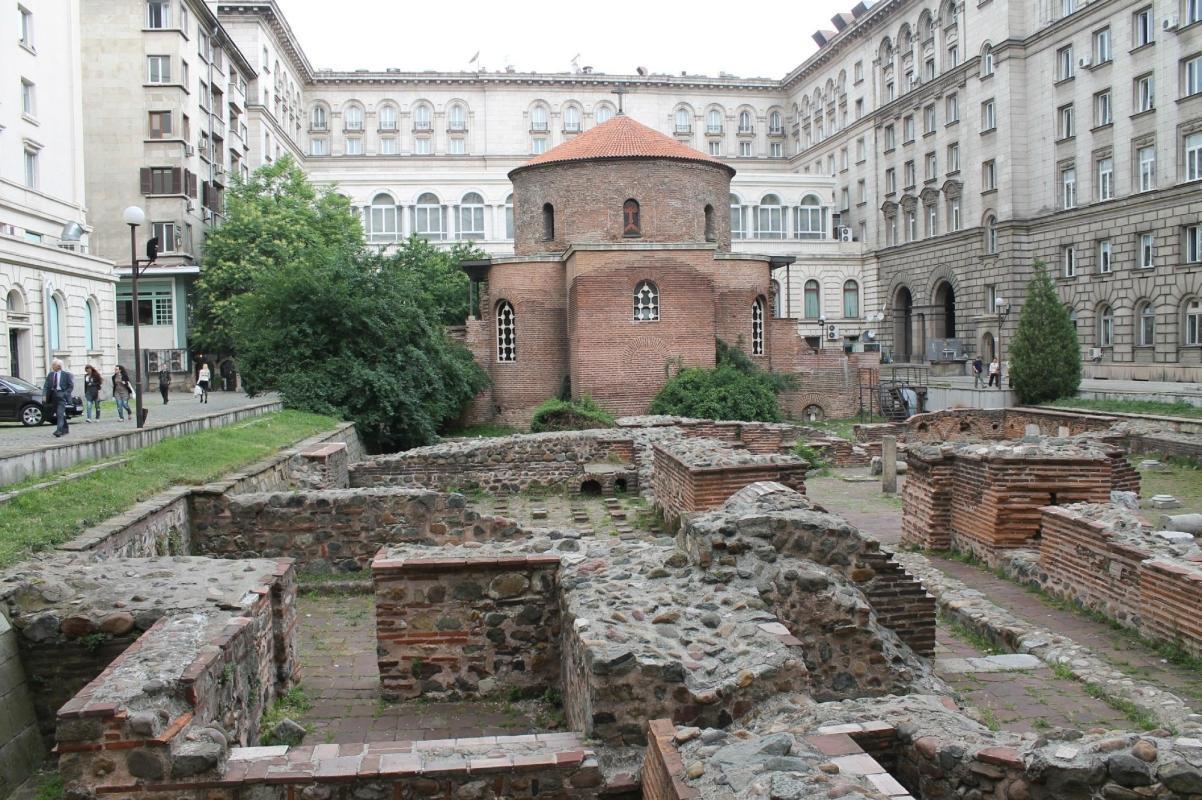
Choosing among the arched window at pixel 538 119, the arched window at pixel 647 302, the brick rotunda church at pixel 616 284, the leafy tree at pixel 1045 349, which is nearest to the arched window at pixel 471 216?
the arched window at pixel 538 119

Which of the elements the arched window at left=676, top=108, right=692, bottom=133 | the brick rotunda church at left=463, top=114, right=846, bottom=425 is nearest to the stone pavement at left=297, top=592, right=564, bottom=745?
the brick rotunda church at left=463, top=114, right=846, bottom=425

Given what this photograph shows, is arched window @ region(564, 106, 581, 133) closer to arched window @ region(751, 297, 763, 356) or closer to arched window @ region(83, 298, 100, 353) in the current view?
arched window @ region(751, 297, 763, 356)

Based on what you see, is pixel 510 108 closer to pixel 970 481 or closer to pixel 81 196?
pixel 81 196

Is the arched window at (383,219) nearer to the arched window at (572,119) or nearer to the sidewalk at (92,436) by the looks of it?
the arched window at (572,119)

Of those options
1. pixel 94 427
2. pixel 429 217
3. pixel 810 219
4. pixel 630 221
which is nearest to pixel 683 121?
pixel 810 219

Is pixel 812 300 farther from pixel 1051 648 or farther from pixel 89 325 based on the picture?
pixel 1051 648

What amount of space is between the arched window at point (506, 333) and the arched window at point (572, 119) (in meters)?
36.9

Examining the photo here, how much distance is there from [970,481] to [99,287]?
1069 inches

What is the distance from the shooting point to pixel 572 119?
67.1 metres

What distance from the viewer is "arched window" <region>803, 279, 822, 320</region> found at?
2173 inches

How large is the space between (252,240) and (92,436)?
25944mm

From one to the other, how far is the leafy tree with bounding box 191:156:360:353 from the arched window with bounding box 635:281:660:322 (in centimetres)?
1021

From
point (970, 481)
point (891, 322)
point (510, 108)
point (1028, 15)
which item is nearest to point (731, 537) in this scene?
point (970, 481)

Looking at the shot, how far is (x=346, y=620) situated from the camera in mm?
9250
